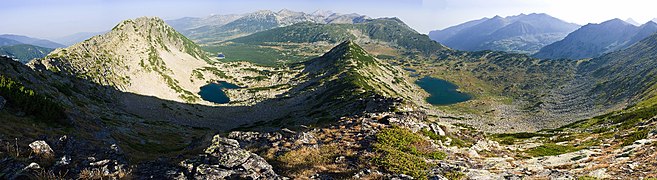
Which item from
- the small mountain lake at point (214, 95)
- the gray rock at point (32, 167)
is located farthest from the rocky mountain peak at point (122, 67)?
the gray rock at point (32, 167)

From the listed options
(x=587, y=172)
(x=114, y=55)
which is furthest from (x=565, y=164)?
(x=114, y=55)

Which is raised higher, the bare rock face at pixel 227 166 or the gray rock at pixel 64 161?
the gray rock at pixel 64 161

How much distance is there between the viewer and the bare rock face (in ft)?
82.1

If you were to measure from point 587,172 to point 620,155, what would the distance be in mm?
8319

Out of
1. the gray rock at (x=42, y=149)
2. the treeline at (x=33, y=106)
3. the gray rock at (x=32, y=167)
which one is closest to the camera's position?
the gray rock at (x=32, y=167)

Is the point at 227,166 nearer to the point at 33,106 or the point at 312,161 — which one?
the point at 312,161

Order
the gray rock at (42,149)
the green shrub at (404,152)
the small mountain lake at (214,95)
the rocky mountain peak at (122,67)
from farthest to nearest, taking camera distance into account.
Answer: the small mountain lake at (214,95) < the rocky mountain peak at (122,67) < the green shrub at (404,152) < the gray rock at (42,149)

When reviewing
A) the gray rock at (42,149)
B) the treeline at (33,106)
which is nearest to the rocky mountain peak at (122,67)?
the treeline at (33,106)

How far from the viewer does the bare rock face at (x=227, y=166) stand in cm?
2502

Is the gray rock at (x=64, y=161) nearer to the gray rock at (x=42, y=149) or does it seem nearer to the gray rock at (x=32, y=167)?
the gray rock at (x=32, y=167)

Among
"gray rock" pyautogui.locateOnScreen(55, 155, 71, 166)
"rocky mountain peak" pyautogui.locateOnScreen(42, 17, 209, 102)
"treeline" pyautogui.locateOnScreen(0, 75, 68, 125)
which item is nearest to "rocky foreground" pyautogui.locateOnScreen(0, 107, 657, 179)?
"gray rock" pyautogui.locateOnScreen(55, 155, 71, 166)

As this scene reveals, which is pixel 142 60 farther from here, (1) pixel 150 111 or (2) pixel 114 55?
(1) pixel 150 111

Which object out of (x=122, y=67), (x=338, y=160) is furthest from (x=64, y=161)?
(x=122, y=67)

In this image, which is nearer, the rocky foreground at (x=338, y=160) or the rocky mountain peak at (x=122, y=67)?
the rocky foreground at (x=338, y=160)
